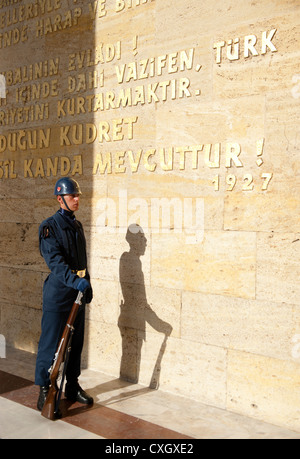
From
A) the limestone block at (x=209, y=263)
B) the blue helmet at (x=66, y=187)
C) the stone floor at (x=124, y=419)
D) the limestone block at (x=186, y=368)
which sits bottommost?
the stone floor at (x=124, y=419)

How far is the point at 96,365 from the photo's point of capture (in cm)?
620

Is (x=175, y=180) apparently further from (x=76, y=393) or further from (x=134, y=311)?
(x=76, y=393)

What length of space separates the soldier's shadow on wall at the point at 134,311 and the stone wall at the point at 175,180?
0.02 meters

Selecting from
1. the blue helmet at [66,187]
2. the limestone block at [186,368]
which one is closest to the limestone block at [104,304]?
the limestone block at [186,368]

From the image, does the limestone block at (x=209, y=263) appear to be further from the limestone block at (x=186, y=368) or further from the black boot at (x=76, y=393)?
the black boot at (x=76, y=393)

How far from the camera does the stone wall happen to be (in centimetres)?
480

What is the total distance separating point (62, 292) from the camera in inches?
201

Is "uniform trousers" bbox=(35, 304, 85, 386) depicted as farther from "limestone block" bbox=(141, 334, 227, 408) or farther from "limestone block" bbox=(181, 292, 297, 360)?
"limestone block" bbox=(181, 292, 297, 360)

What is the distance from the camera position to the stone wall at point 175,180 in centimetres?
480

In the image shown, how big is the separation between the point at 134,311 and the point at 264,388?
5.29ft

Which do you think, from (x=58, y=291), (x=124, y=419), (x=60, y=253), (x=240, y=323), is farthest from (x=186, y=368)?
(x=60, y=253)

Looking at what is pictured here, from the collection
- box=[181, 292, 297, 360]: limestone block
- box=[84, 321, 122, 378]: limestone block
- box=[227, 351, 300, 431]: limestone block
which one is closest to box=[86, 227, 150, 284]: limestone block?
box=[84, 321, 122, 378]: limestone block

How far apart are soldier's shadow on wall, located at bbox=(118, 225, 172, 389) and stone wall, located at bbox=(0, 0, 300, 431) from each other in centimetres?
2

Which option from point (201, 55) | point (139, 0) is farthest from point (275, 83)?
point (139, 0)
